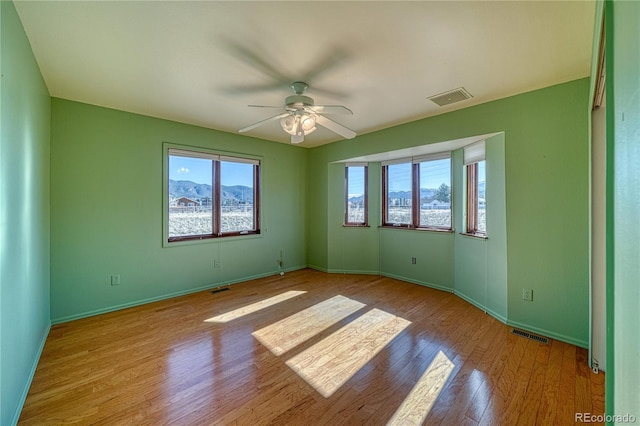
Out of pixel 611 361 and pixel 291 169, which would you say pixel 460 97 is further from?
pixel 291 169

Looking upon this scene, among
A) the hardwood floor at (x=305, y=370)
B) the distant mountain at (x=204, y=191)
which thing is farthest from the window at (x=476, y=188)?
the distant mountain at (x=204, y=191)

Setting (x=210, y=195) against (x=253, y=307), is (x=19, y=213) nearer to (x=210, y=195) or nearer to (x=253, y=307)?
(x=253, y=307)

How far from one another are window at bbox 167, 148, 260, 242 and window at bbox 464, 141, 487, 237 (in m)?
3.41

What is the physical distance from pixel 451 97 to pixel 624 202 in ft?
8.69

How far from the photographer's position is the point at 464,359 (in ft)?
7.59

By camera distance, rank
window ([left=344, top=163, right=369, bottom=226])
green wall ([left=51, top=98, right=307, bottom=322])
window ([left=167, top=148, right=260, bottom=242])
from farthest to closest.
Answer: window ([left=344, top=163, right=369, bottom=226]) → window ([left=167, top=148, right=260, bottom=242]) → green wall ([left=51, top=98, right=307, bottom=322])

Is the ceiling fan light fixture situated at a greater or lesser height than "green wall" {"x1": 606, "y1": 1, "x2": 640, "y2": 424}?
greater

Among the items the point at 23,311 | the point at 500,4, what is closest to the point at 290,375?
the point at 23,311

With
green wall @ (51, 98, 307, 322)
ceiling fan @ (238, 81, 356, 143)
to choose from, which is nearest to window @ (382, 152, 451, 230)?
ceiling fan @ (238, 81, 356, 143)

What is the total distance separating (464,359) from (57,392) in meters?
3.16

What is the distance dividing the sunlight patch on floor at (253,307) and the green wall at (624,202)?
3.10 m

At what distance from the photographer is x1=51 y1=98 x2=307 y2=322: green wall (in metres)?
3.08

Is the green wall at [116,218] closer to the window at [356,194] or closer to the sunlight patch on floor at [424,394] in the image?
the window at [356,194]

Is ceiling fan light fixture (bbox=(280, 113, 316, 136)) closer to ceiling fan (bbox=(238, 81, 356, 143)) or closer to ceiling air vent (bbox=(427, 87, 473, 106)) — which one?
ceiling fan (bbox=(238, 81, 356, 143))
